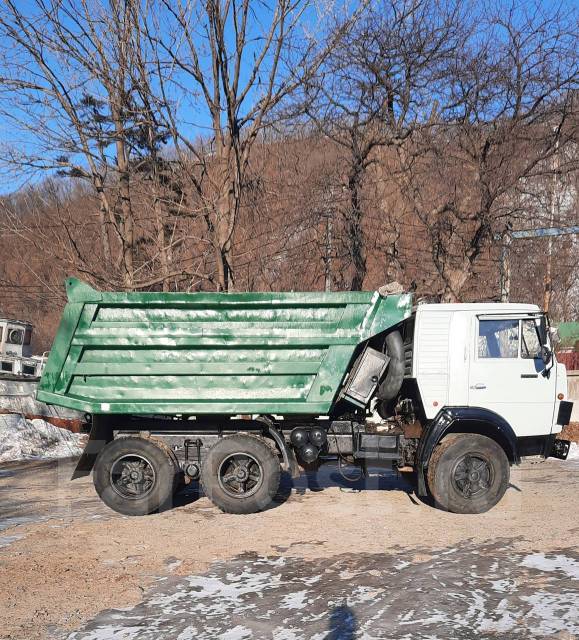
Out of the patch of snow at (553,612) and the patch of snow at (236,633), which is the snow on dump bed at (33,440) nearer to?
the patch of snow at (236,633)

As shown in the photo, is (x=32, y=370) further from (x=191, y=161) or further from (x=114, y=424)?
(x=114, y=424)

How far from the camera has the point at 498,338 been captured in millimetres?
8039

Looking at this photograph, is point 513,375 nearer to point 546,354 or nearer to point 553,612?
point 546,354

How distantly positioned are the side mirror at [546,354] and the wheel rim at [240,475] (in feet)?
11.6

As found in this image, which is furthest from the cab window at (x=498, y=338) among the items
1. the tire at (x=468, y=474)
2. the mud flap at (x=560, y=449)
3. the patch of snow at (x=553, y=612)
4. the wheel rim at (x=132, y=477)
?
the wheel rim at (x=132, y=477)

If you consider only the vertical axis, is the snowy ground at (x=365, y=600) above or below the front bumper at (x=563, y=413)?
below

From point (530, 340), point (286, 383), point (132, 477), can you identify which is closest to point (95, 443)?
point (132, 477)

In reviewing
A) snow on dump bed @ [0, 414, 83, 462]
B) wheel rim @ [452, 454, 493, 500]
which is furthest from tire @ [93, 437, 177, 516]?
snow on dump bed @ [0, 414, 83, 462]

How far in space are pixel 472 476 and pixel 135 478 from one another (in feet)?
12.8

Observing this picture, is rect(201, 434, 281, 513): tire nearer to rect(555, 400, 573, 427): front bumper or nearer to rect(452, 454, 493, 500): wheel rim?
rect(452, 454, 493, 500): wheel rim

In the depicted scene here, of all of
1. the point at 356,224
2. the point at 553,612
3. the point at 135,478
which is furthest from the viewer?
the point at 356,224

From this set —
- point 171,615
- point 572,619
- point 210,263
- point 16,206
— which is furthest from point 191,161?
point 572,619

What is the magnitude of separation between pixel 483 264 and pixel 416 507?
30.4ft

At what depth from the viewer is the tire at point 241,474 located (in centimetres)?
782
